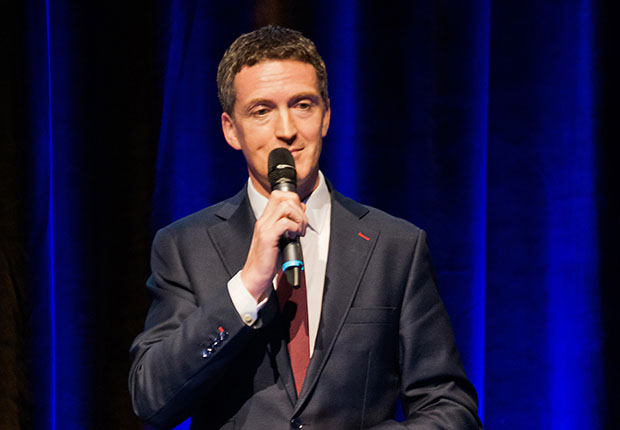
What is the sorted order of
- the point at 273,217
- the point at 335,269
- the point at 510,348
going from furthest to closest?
1. the point at 510,348
2. the point at 335,269
3. the point at 273,217

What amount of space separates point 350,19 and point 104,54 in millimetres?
862

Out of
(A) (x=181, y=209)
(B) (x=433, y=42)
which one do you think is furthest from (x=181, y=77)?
(B) (x=433, y=42)

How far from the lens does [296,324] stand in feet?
4.60

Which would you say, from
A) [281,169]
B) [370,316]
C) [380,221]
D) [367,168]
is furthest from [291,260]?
[367,168]

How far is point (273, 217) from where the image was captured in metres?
1.21

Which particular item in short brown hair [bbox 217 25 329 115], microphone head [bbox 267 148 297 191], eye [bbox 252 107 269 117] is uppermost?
short brown hair [bbox 217 25 329 115]

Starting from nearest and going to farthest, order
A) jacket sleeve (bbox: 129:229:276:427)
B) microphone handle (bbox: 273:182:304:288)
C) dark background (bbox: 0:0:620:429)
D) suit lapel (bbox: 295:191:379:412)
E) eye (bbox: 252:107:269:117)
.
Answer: microphone handle (bbox: 273:182:304:288)
jacket sleeve (bbox: 129:229:276:427)
suit lapel (bbox: 295:191:379:412)
eye (bbox: 252:107:269:117)
dark background (bbox: 0:0:620:429)

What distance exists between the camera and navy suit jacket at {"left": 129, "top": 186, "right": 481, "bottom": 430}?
1289mm

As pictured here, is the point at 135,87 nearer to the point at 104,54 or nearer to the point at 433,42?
the point at 104,54

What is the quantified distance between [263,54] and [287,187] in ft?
1.28

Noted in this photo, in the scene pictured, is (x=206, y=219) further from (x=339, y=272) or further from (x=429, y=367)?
(x=429, y=367)

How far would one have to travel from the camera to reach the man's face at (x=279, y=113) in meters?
1.46

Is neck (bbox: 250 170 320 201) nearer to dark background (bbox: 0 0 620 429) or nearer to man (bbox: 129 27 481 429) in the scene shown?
man (bbox: 129 27 481 429)

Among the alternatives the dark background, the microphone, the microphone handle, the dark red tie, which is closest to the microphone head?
the microphone
